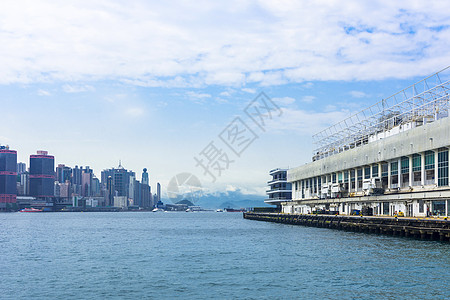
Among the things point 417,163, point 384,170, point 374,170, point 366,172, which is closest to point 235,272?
point 417,163

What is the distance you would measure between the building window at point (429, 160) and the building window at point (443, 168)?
7.95 feet

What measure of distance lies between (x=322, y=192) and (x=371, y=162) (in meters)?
28.0

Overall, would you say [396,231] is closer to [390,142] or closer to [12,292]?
[390,142]

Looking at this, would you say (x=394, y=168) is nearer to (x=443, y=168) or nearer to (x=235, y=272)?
(x=443, y=168)

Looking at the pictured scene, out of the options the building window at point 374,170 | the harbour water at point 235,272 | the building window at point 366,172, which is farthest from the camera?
the building window at point 366,172

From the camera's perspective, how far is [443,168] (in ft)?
246

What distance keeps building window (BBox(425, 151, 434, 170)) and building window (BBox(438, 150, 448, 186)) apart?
2.42 meters

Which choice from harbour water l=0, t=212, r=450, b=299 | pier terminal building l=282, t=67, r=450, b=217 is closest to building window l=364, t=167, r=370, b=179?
pier terminal building l=282, t=67, r=450, b=217

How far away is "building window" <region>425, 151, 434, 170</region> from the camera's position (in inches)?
3093

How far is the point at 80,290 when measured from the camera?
117 feet

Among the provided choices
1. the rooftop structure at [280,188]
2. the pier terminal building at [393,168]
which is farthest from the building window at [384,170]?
the rooftop structure at [280,188]

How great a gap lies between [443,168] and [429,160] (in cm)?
465

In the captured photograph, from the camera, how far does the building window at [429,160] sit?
78.6 metres

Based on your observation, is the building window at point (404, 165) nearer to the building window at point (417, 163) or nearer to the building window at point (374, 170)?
the building window at point (417, 163)
